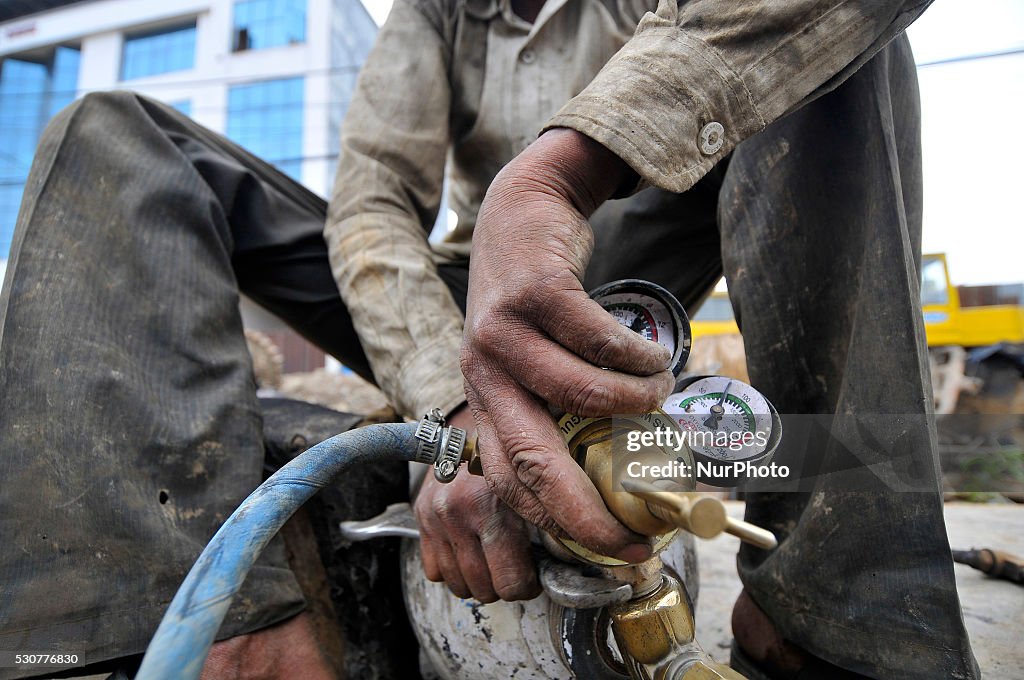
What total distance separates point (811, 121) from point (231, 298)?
2.45ft

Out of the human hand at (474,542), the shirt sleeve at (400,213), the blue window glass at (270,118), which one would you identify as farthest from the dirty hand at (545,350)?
the blue window glass at (270,118)

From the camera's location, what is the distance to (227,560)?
0.42 m

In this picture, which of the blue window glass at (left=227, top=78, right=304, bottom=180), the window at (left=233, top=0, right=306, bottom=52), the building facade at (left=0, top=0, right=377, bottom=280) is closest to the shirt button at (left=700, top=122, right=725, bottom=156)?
the building facade at (left=0, top=0, right=377, bottom=280)

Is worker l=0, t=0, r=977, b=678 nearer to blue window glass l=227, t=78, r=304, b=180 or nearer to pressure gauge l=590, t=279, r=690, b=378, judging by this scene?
pressure gauge l=590, t=279, r=690, b=378

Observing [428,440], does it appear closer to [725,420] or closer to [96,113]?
[725,420]

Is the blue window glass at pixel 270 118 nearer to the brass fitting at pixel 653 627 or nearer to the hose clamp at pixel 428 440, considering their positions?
the hose clamp at pixel 428 440

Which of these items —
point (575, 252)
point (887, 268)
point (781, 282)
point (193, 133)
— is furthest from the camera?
point (193, 133)

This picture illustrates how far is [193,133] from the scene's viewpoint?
995 millimetres

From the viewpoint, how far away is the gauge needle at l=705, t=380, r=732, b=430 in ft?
2.08

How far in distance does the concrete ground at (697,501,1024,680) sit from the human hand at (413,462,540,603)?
516 mm

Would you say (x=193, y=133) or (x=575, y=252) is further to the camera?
(x=193, y=133)

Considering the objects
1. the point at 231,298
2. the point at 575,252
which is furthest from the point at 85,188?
the point at 575,252

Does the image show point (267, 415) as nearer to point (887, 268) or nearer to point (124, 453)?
point (124, 453)

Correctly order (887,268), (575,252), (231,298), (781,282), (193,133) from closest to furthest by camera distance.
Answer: (575,252)
(887,268)
(781,282)
(231,298)
(193,133)
